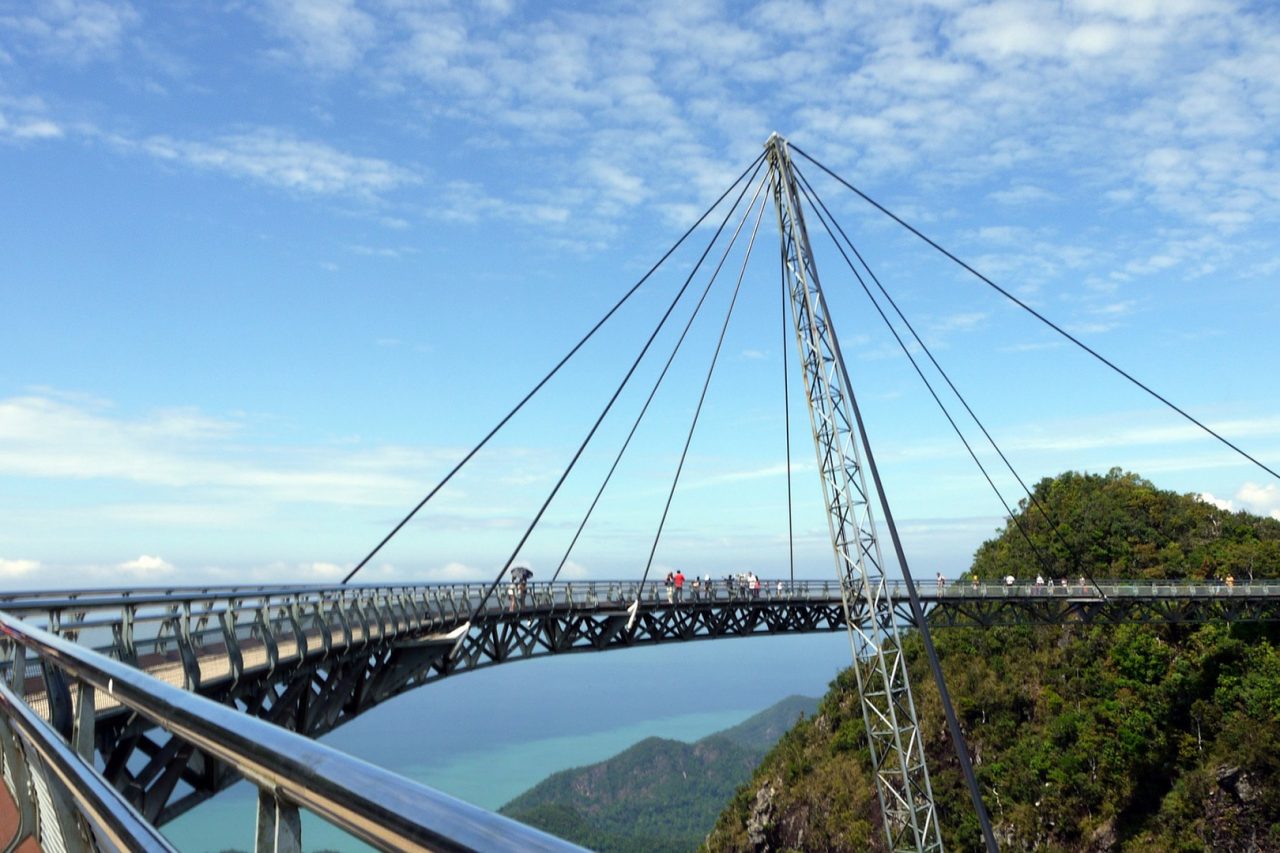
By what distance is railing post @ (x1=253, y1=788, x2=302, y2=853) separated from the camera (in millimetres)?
1878

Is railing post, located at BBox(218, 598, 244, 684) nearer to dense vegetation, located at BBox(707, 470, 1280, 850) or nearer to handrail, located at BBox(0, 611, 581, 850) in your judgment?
handrail, located at BBox(0, 611, 581, 850)

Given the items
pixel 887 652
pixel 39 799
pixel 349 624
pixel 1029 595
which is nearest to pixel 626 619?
pixel 887 652

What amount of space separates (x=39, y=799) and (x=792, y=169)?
35.4 m

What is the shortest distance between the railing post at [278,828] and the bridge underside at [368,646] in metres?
1.35

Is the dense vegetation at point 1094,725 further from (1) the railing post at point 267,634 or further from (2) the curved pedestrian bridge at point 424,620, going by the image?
(1) the railing post at point 267,634

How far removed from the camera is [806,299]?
116 ft

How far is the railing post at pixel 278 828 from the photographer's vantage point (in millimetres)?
1878

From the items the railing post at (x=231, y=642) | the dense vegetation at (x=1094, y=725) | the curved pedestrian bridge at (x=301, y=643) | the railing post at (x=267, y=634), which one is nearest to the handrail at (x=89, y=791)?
the curved pedestrian bridge at (x=301, y=643)

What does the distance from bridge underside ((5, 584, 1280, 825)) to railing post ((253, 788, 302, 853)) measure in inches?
53.1

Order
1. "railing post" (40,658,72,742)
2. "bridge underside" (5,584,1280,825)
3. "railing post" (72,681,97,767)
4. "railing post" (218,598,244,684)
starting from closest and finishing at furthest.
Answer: "railing post" (72,681,97,767) < "railing post" (40,658,72,742) < "bridge underside" (5,584,1280,825) < "railing post" (218,598,244,684)

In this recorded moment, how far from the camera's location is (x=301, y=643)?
16.3 meters

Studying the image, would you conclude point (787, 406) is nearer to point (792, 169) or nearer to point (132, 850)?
point (792, 169)

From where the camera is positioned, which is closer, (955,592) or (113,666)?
(113,666)

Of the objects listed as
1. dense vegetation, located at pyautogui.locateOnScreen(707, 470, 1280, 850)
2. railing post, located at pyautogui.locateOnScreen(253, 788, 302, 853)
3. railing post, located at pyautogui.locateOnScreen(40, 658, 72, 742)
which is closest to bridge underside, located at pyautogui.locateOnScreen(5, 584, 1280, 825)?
railing post, located at pyautogui.locateOnScreen(40, 658, 72, 742)
